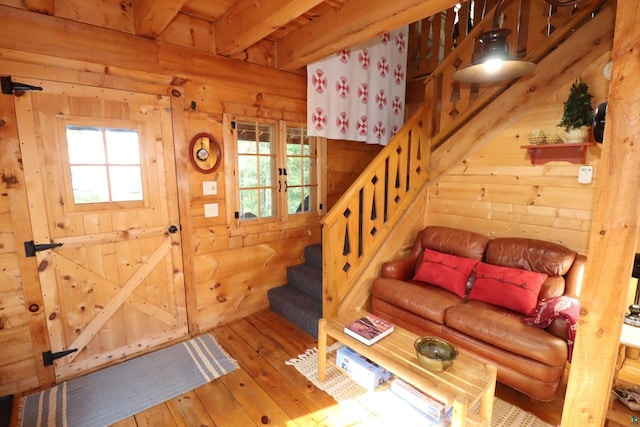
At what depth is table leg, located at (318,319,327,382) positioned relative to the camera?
6.81 feet

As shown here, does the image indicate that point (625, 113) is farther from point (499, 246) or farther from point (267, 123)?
point (267, 123)

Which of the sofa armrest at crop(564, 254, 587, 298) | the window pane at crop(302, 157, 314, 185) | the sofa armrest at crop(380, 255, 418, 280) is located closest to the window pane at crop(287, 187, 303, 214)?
the window pane at crop(302, 157, 314, 185)

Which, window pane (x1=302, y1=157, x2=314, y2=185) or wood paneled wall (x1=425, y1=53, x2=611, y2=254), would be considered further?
window pane (x1=302, y1=157, x2=314, y2=185)

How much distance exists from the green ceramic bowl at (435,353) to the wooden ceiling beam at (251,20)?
81.9 inches

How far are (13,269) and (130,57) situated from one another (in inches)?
66.6

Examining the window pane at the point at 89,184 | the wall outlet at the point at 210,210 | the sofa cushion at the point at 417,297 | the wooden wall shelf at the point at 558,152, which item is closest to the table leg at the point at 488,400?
the sofa cushion at the point at 417,297

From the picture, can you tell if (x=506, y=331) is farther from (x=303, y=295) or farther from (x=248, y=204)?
(x=248, y=204)

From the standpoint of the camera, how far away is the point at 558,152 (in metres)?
2.35

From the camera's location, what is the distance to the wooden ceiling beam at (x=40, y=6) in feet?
6.14

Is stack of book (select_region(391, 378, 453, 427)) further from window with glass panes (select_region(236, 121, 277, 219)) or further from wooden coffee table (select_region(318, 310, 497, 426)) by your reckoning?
window with glass panes (select_region(236, 121, 277, 219))

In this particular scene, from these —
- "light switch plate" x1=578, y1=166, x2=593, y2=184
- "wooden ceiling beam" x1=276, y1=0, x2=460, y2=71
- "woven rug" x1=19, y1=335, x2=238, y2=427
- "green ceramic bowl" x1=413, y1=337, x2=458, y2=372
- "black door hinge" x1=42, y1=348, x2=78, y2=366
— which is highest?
"wooden ceiling beam" x1=276, y1=0, x2=460, y2=71

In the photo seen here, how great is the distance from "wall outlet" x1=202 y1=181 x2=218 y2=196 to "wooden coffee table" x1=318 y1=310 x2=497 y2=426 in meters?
1.69

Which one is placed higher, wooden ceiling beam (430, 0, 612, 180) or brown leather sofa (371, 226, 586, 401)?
wooden ceiling beam (430, 0, 612, 180)

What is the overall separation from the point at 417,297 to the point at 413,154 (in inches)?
58.0
